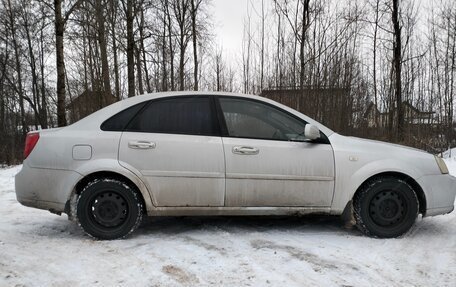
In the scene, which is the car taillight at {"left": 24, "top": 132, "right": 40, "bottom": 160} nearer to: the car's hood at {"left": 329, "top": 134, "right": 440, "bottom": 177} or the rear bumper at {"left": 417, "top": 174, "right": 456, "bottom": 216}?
the car's hood at {"left": 329, "top": 134, "right": 440, "bottom": 177}

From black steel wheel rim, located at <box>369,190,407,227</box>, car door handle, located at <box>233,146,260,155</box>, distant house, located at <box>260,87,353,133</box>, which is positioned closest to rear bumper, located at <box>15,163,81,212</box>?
car door handle, located at <box>233,146,260,155</box>

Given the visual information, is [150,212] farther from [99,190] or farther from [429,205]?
[429,205]

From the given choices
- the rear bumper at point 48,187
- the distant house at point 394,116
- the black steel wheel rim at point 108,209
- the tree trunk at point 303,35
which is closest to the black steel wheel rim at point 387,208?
the black steel wheel rim at point 108,209

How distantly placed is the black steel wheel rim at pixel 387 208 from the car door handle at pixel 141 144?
2.46m

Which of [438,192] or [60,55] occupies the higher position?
[60,55]

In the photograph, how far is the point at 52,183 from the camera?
165 inches

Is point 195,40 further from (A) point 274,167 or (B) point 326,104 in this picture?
(A) point 274,167

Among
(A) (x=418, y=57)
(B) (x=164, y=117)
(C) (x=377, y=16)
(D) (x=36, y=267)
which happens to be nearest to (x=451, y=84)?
(A) (x=418, y=57)

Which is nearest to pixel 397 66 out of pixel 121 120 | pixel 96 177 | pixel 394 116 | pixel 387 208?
pixel 394 116

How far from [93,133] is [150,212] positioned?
1.04 m

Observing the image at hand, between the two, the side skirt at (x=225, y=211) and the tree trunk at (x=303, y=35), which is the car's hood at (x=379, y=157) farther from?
the tree trunk at (x=303, y=35)

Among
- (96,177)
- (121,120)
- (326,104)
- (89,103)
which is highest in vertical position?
(89,103)

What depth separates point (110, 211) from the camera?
4.21 metres

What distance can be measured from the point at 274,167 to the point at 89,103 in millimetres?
14227
